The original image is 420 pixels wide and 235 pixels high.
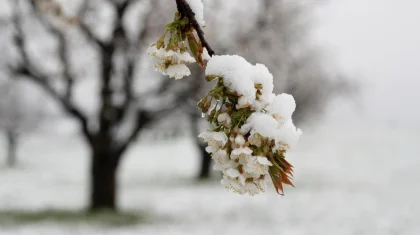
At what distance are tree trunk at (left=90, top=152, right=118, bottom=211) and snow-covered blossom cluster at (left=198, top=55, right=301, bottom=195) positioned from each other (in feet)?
34.4

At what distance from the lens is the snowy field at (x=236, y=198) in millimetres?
10156

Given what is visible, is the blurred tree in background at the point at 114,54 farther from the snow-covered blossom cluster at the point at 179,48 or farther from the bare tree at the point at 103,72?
the snow-covered blossom cluster at the point at 179,48

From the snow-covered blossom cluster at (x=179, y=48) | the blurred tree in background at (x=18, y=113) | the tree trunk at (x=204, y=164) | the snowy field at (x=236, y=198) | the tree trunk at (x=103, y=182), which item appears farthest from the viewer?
the blurred tree in background at (x=18, y=113)

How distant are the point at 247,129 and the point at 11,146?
104ft

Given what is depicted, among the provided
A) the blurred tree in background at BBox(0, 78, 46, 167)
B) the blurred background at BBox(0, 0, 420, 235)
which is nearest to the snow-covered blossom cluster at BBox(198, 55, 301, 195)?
the blurred background at BBox(0, 0, 420, 235)

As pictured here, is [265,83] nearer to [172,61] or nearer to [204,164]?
[172,61]

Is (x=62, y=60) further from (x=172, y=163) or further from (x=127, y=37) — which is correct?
(x=172, y=163)

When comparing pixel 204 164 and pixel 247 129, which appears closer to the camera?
pixel 247 129

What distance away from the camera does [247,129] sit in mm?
1220

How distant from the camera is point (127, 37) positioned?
11.2 m

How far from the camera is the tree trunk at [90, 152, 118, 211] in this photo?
11.5m

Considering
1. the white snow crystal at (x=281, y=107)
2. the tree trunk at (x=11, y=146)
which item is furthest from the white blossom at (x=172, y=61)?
the tree trunk at (x=11, y=146)

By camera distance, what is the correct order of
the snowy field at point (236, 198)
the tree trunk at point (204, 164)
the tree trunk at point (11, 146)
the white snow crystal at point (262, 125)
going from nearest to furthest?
the white snow crystal at point (262, 125) < the snowy field at point (236, 198) < the tree trunk at point (204, 164) < the tree trunk at point (11, 146)

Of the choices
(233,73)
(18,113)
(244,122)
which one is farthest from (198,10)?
(18,113)
